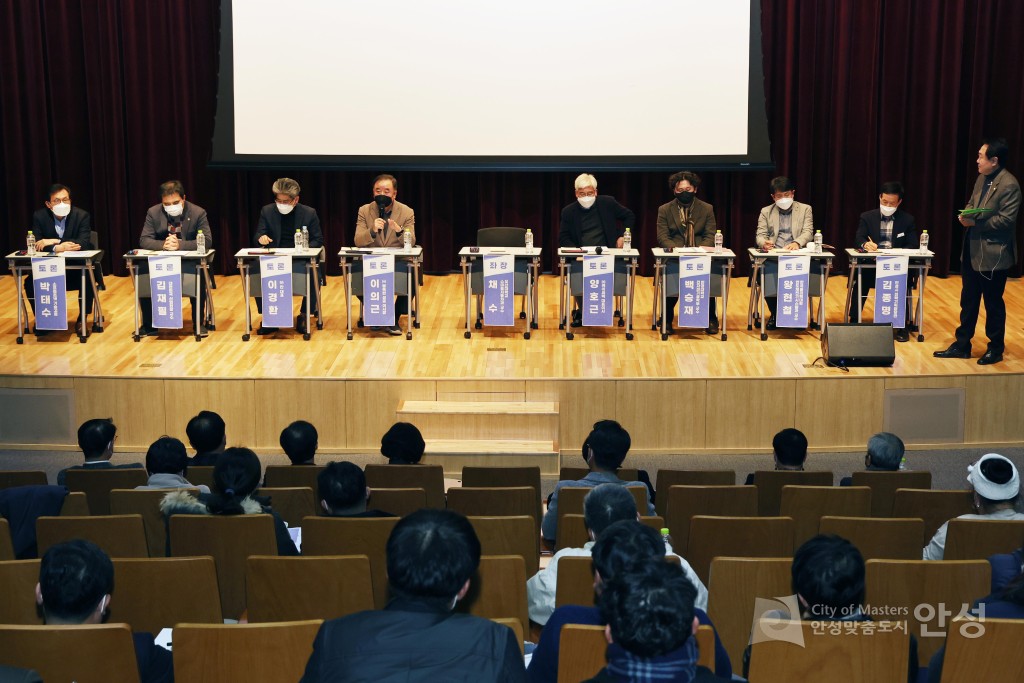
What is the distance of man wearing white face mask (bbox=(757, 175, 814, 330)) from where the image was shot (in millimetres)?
8539

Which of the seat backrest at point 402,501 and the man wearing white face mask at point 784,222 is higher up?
the man wearing white face mask at point 784,222

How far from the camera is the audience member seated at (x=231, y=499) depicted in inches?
156

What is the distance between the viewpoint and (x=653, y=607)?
84.4 inches

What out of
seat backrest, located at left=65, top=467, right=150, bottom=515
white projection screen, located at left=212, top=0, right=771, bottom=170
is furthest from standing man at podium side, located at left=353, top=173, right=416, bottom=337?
seat backrest, located at left=65, top=467, right=150, bottom=515

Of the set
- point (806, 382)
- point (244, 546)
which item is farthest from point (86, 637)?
point (806, 382)

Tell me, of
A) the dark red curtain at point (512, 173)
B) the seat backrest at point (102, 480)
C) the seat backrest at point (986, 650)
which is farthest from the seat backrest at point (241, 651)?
the dark red curtain at point (512, 173)

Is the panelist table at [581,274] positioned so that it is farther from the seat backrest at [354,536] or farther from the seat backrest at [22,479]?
the seat backrest at [354,536]

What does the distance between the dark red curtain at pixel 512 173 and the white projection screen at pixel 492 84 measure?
0.84m

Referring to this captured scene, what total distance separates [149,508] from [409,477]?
3.75ft

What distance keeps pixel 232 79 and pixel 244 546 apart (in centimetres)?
670

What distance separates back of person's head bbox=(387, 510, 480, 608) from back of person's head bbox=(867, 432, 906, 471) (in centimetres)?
323

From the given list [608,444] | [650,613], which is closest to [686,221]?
[608,444]

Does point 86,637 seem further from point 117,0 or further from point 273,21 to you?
point 117,0

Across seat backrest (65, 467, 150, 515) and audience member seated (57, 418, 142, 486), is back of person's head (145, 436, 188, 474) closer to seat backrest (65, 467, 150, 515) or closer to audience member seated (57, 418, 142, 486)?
seat backrest (65, 467, 150, 515)
